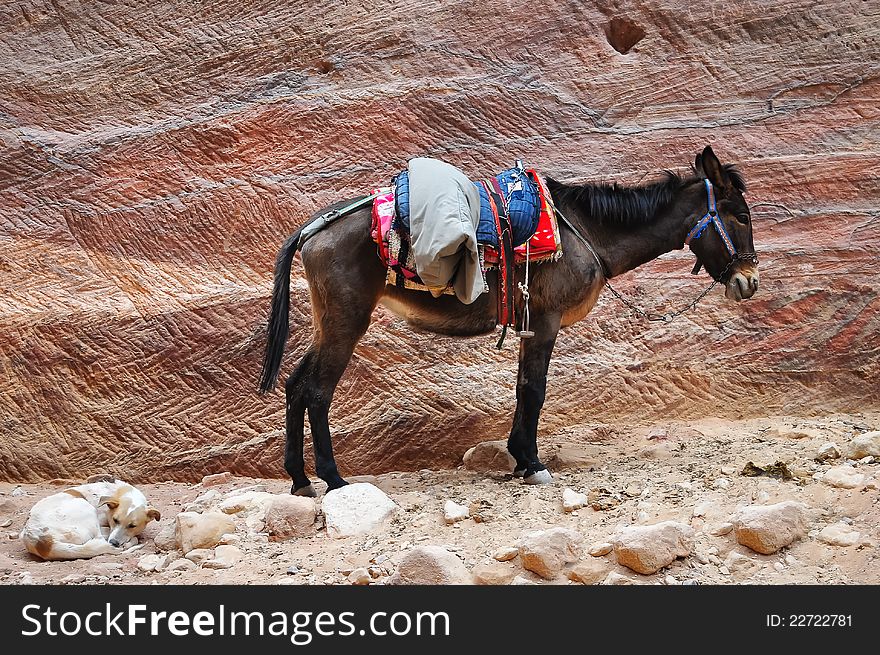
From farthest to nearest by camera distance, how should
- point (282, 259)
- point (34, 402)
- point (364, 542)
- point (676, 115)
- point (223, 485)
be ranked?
point (676, 115) < point (34, 402) < point (223, 485) < point (282, 259) < point (364, 542)

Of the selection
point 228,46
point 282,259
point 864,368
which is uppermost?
point 228,46

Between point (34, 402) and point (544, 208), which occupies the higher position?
point (544, 208)

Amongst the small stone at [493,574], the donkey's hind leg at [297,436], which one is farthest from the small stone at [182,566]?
the small stone at [493,574]

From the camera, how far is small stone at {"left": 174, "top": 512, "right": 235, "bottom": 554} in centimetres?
510

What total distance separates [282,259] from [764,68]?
4.67 m

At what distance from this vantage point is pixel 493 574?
4348 millimetres

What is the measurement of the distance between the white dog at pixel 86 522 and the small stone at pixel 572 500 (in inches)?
97.5

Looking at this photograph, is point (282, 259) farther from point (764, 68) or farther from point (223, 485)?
point (764, 68)

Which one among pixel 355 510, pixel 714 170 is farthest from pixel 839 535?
pixel 714 170

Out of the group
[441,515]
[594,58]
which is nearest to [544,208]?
[441,515]

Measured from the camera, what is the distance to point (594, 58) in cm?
828

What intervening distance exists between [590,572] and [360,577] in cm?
107

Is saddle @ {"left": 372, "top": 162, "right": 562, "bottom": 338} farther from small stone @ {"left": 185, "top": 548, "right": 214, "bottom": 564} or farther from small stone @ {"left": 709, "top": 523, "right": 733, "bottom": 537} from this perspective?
small stone @ {"left": 709, "top": 523, "right": 733, "bottom": 537}

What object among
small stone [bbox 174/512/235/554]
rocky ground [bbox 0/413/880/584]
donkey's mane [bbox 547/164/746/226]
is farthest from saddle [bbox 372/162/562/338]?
small stone [bbox 174/512/235/554]
